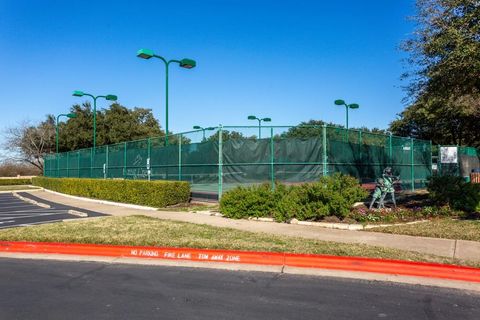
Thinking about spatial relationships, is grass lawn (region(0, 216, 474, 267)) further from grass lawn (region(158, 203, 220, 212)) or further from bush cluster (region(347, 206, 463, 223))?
bush cluster (region(347, 206, 463, 223))

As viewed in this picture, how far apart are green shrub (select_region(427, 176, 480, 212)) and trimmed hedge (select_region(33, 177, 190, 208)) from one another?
8.67 m

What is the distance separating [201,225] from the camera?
37.3 feet

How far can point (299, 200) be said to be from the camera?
12.1m

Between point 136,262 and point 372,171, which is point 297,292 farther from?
point 372,171

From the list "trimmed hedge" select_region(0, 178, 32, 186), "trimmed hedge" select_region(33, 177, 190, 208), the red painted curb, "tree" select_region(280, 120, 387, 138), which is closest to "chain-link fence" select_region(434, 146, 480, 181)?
"tree" select_region(280, 120, 387, 138)

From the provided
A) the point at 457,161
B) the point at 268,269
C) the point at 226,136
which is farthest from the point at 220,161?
the point at 457,161

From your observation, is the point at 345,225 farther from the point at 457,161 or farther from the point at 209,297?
the point at 457,161

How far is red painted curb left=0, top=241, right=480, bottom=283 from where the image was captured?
6828 mm

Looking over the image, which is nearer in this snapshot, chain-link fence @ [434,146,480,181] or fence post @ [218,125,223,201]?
fence post @ [218,125,223,201]

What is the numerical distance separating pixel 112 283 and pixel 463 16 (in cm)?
1092

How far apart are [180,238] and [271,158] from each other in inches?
283

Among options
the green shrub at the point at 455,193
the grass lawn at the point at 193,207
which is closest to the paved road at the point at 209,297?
the green shrub at the point at 455,193

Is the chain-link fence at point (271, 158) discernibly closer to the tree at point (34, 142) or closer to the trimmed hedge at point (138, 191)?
the trimmed hedge at point (138, 191)

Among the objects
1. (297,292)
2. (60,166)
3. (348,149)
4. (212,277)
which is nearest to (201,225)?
(212,277)
